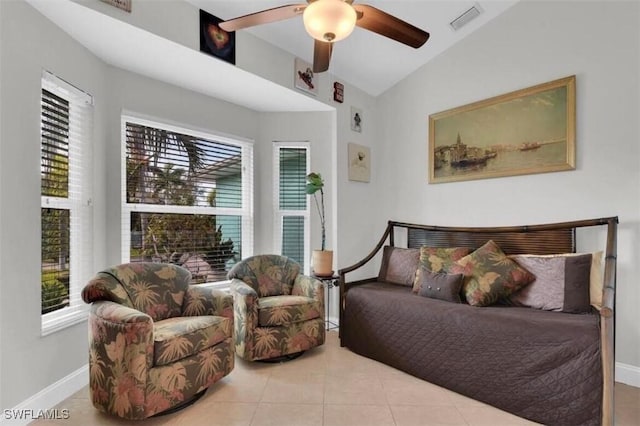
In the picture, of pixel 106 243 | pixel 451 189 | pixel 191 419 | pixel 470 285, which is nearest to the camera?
pixel 191 419

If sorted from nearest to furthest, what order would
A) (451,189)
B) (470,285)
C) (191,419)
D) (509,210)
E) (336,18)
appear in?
(336,18)
(191,419)
(470,285)
(509,210)
(451,189)

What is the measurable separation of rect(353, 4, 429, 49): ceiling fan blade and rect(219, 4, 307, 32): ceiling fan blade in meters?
0.30

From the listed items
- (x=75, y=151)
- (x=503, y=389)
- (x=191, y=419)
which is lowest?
(x=191, y=419)

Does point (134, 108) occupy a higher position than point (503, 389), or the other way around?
point (134, 108)

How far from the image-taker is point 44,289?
7.11ft

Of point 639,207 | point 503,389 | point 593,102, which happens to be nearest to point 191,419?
point 503,389

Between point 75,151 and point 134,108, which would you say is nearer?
point 75,151

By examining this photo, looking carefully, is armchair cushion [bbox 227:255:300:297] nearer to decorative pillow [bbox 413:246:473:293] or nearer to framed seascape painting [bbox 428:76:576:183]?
decorative pillow [bbox 413:246:473:293]

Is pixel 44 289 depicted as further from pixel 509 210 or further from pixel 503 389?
pixel 509 210

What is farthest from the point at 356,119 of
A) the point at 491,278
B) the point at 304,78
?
the point at 491,278

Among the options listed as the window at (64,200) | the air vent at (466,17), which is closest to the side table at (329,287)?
the window at (64,200)

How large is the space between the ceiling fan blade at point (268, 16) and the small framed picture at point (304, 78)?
1.33 metres

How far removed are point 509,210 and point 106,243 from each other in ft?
10.9

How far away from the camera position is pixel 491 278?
2352 mm
